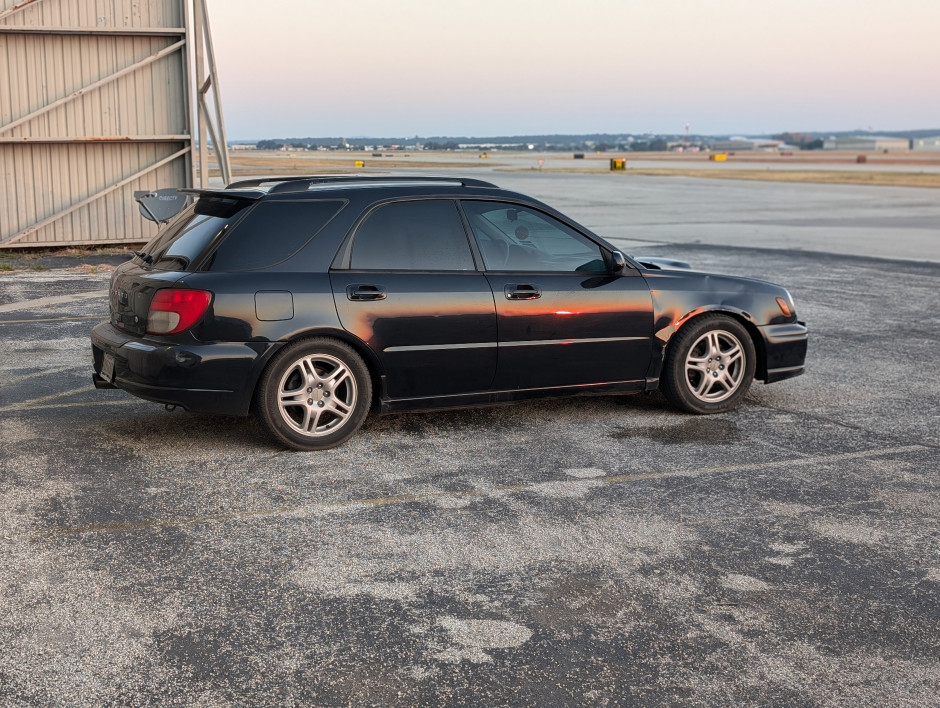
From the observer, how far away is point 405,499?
552cm

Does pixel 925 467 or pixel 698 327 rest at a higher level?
pixel 698 327

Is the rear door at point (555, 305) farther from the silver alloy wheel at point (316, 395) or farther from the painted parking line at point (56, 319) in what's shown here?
the painted parking line at point (56, 319)

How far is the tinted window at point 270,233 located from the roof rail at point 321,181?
16 cm

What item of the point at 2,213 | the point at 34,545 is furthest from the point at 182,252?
the point at 2,213

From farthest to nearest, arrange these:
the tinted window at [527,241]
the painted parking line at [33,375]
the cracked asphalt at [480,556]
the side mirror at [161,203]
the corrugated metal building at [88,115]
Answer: the corrugated metal building at [88,115], the side mirror at [161,203], the painted parking line at [33,375], the tinted window at [527,241], the cracked asphalt at [480,556]

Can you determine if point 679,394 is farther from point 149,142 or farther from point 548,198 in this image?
point 548,198

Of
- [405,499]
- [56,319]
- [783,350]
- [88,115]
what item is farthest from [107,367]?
[88,115]

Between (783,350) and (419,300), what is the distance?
2657mm

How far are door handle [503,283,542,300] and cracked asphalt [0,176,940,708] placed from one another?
2.78 feet

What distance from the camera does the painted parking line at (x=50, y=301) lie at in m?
12.2

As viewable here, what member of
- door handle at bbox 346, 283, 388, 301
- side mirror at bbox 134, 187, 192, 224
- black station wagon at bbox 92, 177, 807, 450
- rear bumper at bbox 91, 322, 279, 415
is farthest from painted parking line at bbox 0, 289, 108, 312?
door handle at bbox 346, 283, 388, 301

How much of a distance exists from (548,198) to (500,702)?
117 feet

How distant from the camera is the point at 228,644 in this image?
12.6 ft

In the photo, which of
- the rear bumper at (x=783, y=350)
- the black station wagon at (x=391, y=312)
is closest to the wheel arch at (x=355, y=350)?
the black station wagon at (x=391, y=312)
